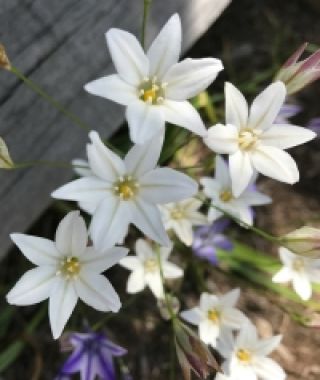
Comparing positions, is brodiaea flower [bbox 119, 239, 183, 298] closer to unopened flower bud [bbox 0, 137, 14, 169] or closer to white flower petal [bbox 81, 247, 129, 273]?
white flower petal [bbox 81, 247, 129, 273]

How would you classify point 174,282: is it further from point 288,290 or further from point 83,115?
point 83,115

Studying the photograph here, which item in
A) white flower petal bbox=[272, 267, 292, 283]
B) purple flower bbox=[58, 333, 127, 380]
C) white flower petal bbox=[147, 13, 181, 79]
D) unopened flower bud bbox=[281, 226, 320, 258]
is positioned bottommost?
purple flower bbox=[58, 333, 127, 380]

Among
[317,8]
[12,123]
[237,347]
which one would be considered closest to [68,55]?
[12,123]

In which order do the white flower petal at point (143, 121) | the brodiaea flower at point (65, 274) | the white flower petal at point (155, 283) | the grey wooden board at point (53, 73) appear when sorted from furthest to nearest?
the white flower petal at point (155, 283)
the grey wooden board at point (53, 73)
the brodiaea flower at point (65, 274)
the white flower petal at point (143, 121)

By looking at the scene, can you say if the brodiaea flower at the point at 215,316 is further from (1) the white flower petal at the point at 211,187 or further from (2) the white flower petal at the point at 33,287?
(2) the white flower petal at the point at 33,287

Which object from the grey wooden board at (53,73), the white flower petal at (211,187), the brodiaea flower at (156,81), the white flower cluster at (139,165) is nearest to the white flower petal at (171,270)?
the white flower petal at (211,187)

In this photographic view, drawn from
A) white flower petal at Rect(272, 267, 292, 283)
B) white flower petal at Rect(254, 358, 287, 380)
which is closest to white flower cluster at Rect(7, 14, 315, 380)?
white flower petal at Rect(272, 267, 292, 283)

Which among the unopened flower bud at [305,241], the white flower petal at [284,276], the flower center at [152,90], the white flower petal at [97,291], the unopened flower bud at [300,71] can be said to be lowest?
the white flower petal at [97,291]
